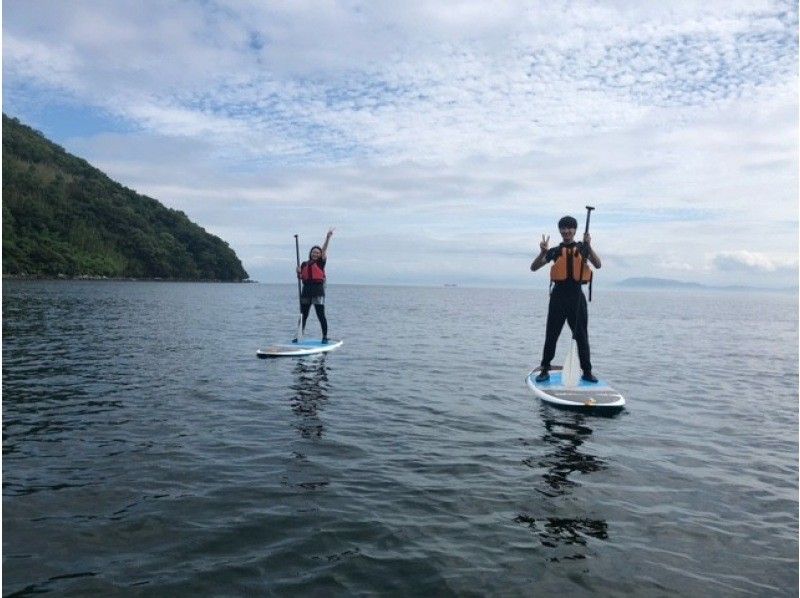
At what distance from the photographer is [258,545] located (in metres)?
6.31

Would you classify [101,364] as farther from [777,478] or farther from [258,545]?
[777,478]

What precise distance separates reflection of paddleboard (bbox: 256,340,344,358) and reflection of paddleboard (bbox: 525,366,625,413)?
378 inches

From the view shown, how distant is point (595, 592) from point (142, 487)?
6.26 m

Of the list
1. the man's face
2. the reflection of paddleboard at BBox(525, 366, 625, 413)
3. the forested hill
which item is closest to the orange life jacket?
the man's face

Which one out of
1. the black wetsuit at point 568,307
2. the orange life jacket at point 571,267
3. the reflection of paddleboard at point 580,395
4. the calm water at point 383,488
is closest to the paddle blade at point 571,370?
the reflection of paddleboard at point 580,395

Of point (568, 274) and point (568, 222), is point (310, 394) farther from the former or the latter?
point (568, 222)

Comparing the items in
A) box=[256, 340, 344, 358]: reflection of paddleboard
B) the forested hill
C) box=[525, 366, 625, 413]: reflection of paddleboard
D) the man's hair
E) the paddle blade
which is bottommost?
box=[256, 340, 344, 358]: reflection of paddleboard

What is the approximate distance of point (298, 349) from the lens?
21.4 m

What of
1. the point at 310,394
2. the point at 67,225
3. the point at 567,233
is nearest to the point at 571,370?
the point at 567,233

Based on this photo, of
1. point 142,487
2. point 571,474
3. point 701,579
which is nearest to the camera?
point 701,579

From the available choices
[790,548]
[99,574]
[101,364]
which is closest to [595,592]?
[790,548]

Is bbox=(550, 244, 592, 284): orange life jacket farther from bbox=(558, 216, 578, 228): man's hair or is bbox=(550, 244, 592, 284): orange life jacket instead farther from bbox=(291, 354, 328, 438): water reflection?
bbox=(291, 354, 328, 438): water reflection

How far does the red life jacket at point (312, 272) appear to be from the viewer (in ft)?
71.5

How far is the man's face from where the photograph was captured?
13578mm
